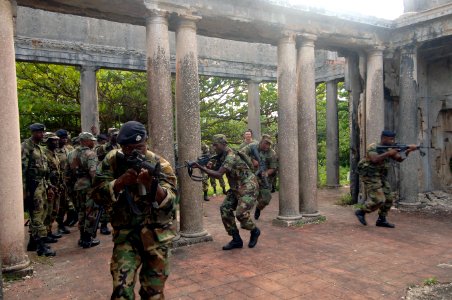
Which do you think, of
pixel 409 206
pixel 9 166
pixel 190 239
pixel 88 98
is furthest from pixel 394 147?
pixel 88 98

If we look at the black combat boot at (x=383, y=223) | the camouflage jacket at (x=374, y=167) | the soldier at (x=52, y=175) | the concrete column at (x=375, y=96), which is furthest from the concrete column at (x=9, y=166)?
the concrete column at (x=375, y=96)

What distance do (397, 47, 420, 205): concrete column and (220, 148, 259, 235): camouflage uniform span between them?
4869mm

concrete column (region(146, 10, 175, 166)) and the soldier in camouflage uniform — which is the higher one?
concrete column (region(146, 10, 175, 166))

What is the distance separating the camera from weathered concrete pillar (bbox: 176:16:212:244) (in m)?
6.23

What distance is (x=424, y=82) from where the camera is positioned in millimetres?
9797

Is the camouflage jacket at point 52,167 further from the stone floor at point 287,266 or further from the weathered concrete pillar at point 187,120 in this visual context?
the weathered concrete pillar at point 187,120

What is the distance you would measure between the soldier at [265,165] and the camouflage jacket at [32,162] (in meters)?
3.83

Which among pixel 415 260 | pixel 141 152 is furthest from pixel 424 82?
pixel 141 152

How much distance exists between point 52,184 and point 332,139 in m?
9.77

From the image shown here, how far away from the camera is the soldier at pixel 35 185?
18.6 feet

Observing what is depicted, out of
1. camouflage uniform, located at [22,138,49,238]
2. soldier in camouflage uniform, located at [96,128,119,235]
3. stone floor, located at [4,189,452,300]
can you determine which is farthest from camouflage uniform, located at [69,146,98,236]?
camouflage uniform, located at [22,138,49,238]

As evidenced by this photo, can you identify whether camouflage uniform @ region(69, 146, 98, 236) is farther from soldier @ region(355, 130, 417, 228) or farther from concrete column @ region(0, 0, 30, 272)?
soldier @ region(355, 130, 417, 228)

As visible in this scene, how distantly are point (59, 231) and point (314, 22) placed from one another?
6591 mm

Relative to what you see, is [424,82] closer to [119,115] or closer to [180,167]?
[180,167]
